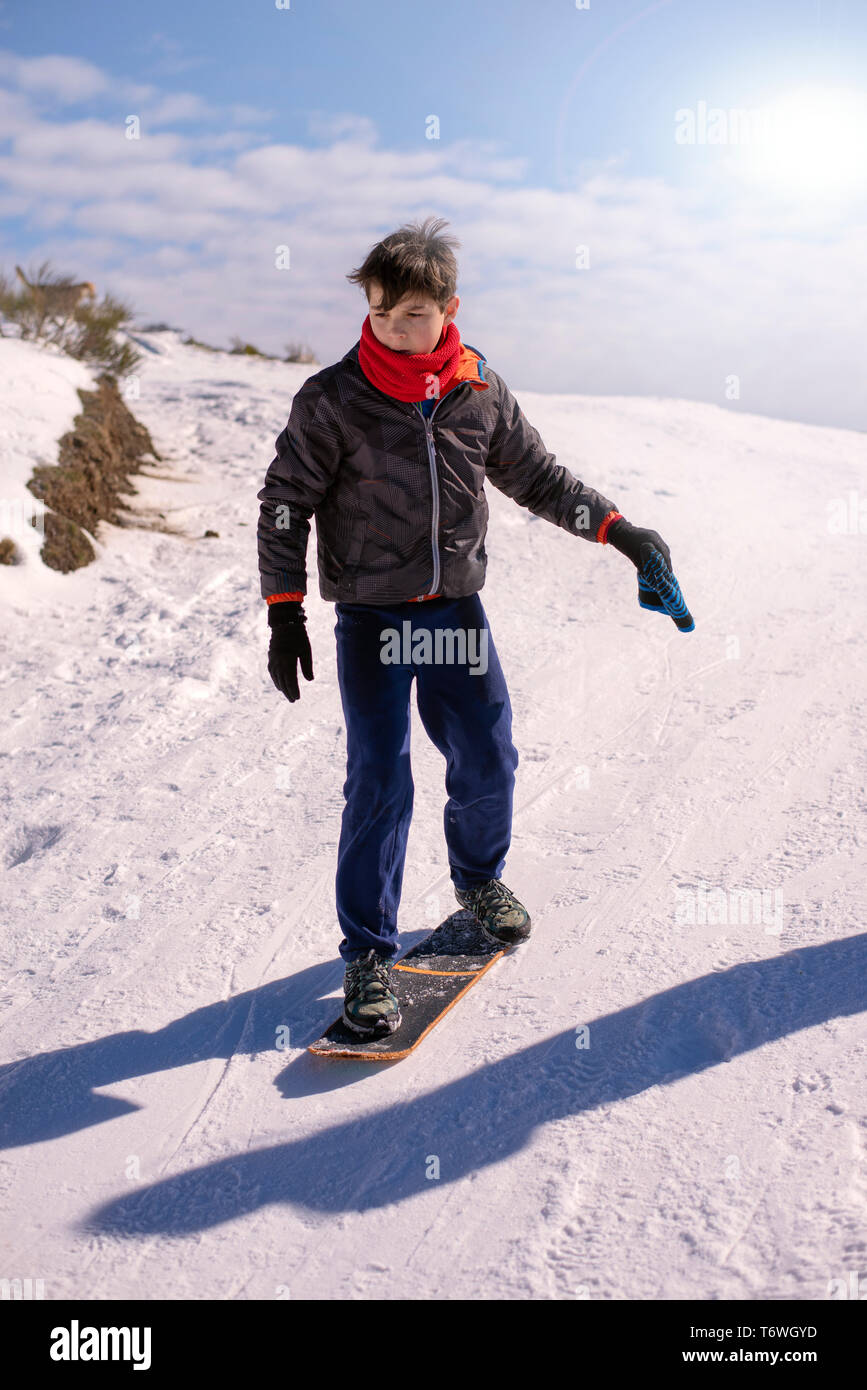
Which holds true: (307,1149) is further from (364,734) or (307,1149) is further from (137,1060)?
(364,734)

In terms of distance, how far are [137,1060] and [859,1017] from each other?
1630 millimetres

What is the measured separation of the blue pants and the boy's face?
1.90ft

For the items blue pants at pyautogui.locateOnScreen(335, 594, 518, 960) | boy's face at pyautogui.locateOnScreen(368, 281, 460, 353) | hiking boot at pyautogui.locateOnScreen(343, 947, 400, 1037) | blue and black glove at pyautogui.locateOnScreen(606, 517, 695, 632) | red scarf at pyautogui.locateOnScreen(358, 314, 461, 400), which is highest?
boy's face at pyautogui.locateOnScreen(368, 281, 460, 353)

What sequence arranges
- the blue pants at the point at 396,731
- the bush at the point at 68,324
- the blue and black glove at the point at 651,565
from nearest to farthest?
the blue pants at the point at 396,731
the blue and black glove at the point at 651,565
the bush at the point at 68,324

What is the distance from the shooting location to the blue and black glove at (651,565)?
2.43 meters

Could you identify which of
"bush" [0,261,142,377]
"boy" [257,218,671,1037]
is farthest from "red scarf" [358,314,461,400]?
"bush" [0,261,142,377]

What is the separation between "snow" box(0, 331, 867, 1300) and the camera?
1.72 meters

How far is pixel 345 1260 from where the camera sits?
1.70m

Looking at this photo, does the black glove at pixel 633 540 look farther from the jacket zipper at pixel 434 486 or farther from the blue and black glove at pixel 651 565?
the jacket zipper at pixel 434 486

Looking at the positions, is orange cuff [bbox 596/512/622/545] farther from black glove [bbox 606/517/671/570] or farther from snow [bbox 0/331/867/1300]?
snow [bbox 0/331/867/1300]

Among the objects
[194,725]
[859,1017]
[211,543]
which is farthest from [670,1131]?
[211,543]

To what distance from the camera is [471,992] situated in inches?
96.7

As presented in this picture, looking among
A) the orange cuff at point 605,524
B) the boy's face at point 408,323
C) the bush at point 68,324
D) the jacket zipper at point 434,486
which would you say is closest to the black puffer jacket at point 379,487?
the jacket zipper at point 434,486

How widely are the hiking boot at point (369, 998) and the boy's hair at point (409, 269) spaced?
4.92 ft
